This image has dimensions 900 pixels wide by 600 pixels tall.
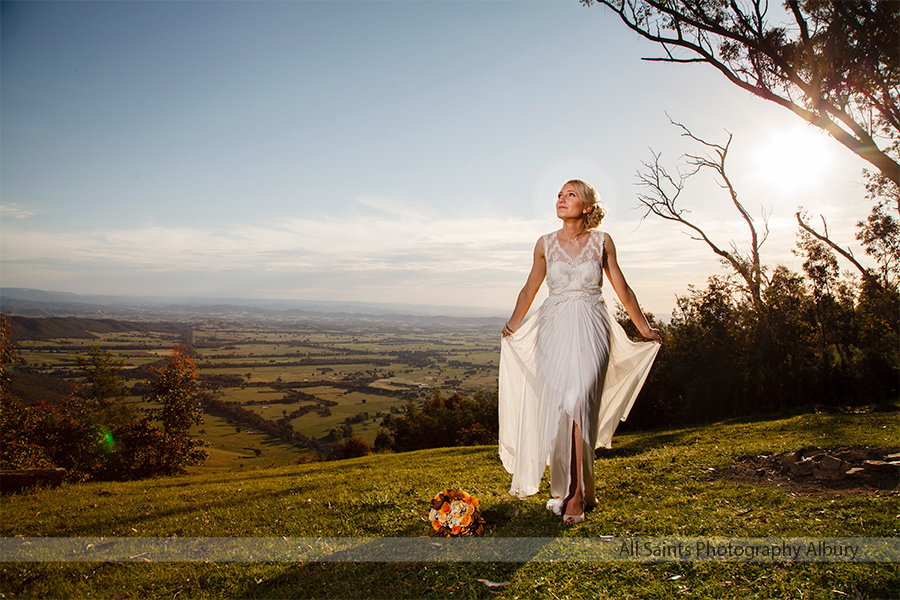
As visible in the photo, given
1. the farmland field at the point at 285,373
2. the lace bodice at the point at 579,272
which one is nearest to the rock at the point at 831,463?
the lace bodice at the point at 579,272

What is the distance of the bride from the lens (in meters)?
4.69

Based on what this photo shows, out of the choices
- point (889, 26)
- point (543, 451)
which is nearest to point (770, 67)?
point (889, 26)

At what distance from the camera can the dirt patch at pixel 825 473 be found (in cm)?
501

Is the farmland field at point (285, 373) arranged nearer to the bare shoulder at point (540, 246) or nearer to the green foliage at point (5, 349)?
the green foliage at point (5, 349)

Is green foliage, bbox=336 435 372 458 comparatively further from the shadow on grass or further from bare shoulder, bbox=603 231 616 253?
bare shoulder, bbox=603 231 616 253

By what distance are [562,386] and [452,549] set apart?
1959 mm

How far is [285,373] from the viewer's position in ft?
250

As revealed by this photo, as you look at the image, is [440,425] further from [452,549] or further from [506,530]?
[452,549]

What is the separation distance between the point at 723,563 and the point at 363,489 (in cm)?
516

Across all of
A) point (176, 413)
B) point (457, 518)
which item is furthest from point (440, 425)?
point (457, 518)

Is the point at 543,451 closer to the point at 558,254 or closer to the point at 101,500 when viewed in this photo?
the point at 558,254

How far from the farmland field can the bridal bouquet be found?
2005 centimetres

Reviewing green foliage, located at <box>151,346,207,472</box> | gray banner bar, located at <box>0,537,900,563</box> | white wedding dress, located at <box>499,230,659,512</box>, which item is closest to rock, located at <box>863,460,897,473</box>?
gray banner bar, located at <box>0,537,900,563</box>

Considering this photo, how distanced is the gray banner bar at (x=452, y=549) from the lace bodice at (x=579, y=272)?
8.15 feet
